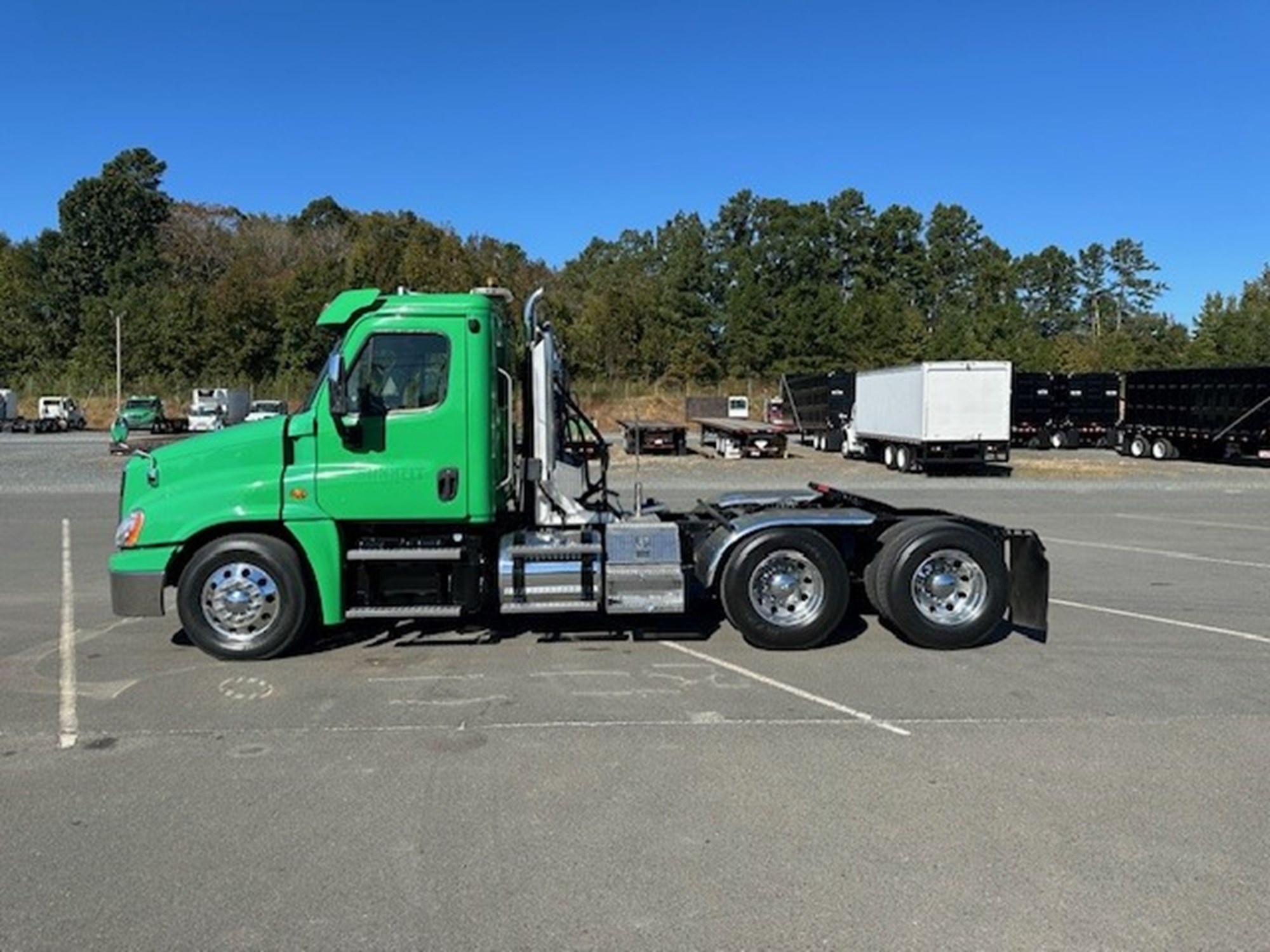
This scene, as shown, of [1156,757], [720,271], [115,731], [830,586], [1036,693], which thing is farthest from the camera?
[720,271]

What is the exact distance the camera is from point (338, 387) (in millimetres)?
7676

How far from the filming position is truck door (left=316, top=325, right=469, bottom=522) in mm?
7844

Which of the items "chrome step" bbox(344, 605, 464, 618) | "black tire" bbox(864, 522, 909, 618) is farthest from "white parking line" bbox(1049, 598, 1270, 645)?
"chrome step" bbox(344, 605, 464, 618)

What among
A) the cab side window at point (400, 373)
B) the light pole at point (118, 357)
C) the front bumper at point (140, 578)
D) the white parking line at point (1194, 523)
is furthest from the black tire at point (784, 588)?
the light pole at point (118, 357)

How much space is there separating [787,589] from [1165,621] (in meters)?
3.69

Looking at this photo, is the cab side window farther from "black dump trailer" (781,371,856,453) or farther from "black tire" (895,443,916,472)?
"black dump trailer" (781,371,856,453)

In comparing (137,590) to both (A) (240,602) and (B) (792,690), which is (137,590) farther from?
(B) (792,690)

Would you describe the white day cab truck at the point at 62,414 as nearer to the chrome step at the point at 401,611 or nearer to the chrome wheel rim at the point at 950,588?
the chrome step at the point at 401,611

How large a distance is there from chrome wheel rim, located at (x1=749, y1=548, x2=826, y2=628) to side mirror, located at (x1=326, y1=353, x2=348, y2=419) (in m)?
3.35

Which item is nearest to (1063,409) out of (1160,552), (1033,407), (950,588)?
(1033,407)

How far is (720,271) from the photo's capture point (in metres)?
94.0

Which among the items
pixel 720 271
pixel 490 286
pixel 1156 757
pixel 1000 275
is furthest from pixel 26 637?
pixel 1000 275

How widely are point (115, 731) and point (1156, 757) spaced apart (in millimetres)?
5982

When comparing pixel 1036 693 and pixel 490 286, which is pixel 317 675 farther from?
pixel 1036 693
